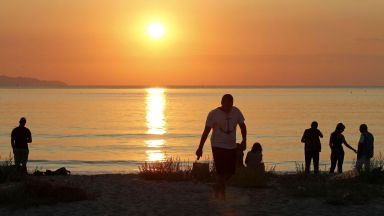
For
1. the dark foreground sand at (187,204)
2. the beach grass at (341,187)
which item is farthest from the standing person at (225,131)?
the beach grass at (341,187)

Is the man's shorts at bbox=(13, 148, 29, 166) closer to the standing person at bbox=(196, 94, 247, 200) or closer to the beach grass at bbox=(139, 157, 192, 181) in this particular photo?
the beach grass at bbox=(139, 157, 192, 181)

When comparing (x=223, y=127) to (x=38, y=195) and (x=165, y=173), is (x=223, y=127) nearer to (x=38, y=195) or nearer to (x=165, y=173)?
(x=38, y=195)

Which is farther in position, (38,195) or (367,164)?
(367,164)

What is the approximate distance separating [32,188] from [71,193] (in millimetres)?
717

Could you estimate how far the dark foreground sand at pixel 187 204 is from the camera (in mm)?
10234

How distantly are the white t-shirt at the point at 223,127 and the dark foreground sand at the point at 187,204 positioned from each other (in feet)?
3.42

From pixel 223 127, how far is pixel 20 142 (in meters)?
7.51

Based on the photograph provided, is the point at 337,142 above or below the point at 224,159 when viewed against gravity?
above

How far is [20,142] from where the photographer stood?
1641 cm

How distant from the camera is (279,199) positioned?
38.3ft

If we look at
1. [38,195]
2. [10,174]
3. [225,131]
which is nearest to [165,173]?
[10,174]

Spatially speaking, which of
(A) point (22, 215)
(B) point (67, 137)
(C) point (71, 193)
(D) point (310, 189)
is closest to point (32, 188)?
(C) point (71, 193)

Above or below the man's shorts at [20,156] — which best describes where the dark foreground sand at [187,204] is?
below

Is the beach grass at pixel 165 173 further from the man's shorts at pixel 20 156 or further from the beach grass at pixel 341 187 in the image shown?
the man's shorts at pixel 20 156
